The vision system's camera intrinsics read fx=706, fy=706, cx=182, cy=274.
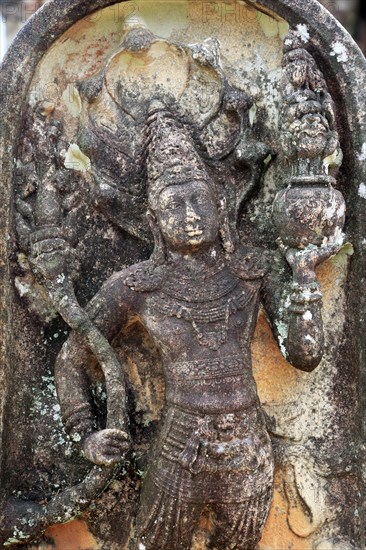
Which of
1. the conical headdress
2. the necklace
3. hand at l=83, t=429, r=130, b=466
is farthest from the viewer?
the conical headdress

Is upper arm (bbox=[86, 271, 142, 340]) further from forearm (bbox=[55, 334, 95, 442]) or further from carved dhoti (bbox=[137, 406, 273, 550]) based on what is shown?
carved dhoti (bbox=[137, 406, 273, 550])

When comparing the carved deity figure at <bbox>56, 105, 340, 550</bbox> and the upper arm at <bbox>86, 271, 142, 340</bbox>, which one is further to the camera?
the upper arm at <bbox>86, 271, 142, 340</bbox>

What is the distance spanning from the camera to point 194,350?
130 inches

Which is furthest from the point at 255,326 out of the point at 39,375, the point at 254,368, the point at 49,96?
the point at 49,96

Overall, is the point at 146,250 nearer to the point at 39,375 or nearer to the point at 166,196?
the point at 166,196

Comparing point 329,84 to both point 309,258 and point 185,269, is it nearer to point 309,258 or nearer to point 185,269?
point 309,258

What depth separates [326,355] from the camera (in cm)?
361

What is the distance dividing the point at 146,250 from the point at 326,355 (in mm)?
1069

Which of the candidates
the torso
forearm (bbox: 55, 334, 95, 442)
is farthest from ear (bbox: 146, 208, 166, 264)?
forearm (bbox: 55, 334, 95, 442)

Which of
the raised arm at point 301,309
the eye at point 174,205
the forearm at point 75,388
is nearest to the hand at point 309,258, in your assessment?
the raised arm at point 301,309

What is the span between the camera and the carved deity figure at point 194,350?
322cm

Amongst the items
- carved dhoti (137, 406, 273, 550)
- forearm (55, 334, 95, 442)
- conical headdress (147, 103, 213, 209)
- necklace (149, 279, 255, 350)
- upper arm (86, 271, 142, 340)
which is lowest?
carved dhoti (137, 406, 273, 550)

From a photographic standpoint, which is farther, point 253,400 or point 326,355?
point 326,355

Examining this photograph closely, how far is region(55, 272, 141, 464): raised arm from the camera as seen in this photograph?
11.0 feet
